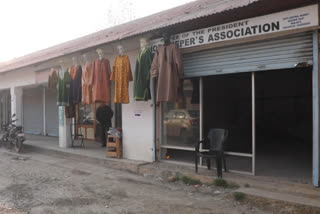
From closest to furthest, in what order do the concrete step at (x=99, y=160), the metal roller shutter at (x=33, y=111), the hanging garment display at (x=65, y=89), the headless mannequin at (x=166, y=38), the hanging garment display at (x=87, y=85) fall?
the headless mannequin at (x=166, y=38)
the concrete step at (x=99, y=160)
the hanging garment display at (x=87, y=85)
the hanging garment display at (x=65, y=89)
the metal roller shutter at (x=33, y=111)

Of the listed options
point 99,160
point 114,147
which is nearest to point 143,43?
point 114,147

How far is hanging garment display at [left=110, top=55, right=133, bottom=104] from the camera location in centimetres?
776

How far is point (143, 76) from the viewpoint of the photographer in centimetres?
738

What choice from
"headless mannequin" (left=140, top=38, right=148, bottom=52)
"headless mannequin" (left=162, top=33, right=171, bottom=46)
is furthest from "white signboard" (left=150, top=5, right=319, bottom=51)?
"headless mannequin" (left=140, top=38, right=148, bottom=52)

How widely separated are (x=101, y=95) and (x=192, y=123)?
2650 millimetres

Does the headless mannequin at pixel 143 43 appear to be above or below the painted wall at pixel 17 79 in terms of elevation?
above

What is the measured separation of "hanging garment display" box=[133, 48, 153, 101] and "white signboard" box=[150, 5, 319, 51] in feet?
2.53

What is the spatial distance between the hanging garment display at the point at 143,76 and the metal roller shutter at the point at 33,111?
1086 centimetres

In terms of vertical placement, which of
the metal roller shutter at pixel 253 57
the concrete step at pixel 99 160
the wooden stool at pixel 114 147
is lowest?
the concrete step at pixel 99 160

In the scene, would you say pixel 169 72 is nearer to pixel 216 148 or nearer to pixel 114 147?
pixel 216 148

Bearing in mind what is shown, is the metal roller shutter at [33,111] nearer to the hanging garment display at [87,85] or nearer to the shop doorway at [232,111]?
the hanging garment display at [87,85]

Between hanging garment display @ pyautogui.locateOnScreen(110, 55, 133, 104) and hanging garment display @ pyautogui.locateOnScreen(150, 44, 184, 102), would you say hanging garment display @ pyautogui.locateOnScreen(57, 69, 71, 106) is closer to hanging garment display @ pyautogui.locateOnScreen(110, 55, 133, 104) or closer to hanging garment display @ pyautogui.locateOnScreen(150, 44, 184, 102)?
hanging garment display @ pyautogui.locateOnScreen(110, 55, 133, 104)

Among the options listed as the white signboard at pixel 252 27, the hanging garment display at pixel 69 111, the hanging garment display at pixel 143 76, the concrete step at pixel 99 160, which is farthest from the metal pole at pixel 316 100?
the hanging garment display at pixel 69 111

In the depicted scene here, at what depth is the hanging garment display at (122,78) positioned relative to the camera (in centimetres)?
776
